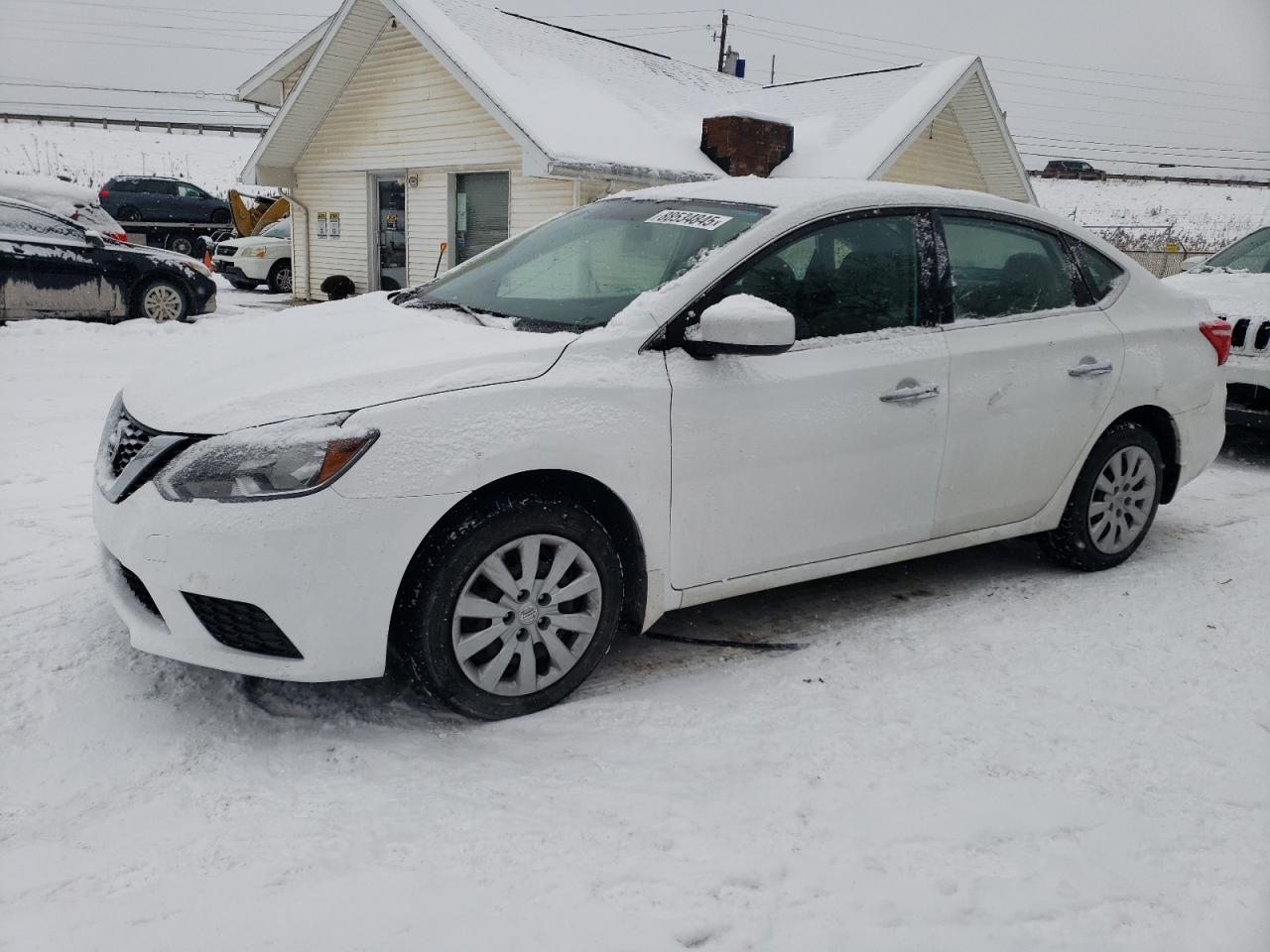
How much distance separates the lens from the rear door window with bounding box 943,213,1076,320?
13.4 feet

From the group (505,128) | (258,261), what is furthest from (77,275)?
(258,261)

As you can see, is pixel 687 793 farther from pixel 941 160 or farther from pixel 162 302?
pixel 941 160

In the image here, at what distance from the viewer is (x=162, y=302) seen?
515 inches

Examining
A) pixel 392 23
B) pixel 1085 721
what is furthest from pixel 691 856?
pixel 392 23

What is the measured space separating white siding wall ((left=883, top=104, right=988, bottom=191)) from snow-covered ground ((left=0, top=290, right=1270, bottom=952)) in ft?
50.9

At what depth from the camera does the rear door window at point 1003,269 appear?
4.09 metres

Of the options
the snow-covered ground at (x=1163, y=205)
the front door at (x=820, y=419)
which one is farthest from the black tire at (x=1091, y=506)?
the snow-covered ground at (x=1163, y=205)

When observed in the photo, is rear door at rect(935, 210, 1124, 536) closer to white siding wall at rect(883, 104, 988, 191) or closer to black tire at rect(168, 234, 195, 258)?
white siding wall at rect(883, 104, 988, 191)

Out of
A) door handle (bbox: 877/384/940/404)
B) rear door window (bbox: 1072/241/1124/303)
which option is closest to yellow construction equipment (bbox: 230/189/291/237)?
rear door window (bbox: 1072/241/1124/303)

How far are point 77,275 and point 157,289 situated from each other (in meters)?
0.97

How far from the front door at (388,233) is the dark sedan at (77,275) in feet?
19.1

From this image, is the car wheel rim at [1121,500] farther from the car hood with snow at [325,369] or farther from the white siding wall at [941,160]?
the white siding wall at [941,160]

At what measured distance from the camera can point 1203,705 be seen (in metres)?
3.45

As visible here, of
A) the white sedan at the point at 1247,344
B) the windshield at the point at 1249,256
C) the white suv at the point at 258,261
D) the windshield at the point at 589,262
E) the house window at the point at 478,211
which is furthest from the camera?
the white suv at the point at 258,261
